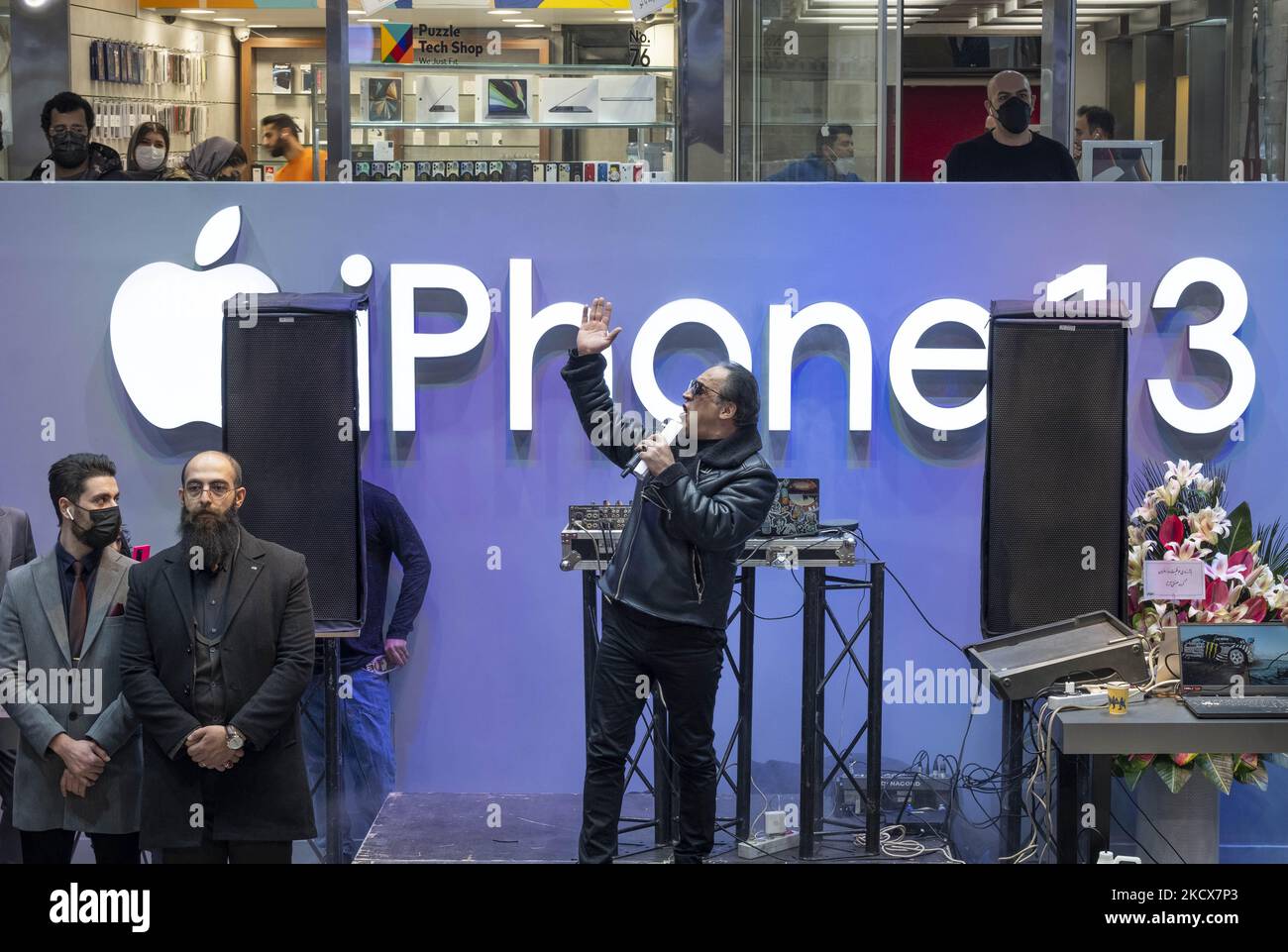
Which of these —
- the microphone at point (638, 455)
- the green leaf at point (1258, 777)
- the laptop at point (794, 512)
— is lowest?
the green leaf at point (1258, 777)

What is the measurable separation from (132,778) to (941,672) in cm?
302

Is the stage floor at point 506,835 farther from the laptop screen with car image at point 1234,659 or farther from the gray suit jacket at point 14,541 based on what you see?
the gray suit jacket at point 14,541

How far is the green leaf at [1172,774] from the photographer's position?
16.2ft

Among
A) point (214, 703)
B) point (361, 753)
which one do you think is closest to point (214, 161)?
point (361, 753)

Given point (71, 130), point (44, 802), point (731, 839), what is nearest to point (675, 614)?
point (731, 839)

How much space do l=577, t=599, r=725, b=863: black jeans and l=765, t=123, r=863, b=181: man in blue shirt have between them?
2.12 m

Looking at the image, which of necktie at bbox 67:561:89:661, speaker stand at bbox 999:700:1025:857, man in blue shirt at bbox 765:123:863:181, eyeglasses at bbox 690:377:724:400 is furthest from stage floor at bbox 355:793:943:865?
man in blue shirt at bbox 765:123:863:181

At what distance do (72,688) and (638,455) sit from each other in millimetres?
1816

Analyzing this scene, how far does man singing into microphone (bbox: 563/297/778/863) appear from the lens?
15.2 feet

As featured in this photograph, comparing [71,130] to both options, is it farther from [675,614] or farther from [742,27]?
[675,614]

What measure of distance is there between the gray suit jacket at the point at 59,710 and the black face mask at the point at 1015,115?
3.79 meters

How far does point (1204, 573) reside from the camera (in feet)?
16.4

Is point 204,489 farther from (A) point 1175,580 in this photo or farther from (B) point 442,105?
(A) point 1175,580

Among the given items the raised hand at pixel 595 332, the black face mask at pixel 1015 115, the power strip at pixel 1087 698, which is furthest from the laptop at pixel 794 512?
the black face mask at pixel 1015 115
